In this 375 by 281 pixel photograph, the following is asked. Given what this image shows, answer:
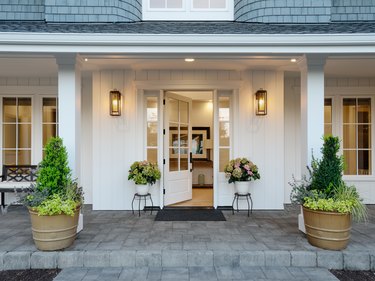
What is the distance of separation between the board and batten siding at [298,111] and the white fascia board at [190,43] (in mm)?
2152

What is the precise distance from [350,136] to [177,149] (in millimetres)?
3604

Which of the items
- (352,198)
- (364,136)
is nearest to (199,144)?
(364,136)

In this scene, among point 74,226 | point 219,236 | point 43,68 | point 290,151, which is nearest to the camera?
point 74,226

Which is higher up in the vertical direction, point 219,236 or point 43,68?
point 43,68

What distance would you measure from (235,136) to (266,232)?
1.91 meters

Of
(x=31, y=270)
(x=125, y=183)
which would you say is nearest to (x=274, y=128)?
(x=125, y=183)

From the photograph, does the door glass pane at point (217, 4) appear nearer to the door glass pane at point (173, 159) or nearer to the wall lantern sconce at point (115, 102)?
the wall lantern sconce at point (115, 102)

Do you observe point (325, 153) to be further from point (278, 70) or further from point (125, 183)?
point (125, 183)

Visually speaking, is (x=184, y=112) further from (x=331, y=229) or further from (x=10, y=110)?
(x=10, y=110)

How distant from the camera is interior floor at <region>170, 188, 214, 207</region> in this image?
217 inches

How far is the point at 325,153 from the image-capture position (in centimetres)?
349

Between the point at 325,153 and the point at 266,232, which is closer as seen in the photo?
the point at 325,153

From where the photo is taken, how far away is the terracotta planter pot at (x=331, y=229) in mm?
3240

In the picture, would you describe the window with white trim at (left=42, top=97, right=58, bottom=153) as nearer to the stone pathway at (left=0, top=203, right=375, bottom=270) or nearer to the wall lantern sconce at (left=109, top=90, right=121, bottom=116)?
the wall lantern sconce at (left=109, top=90, right=121, bottom=116)
